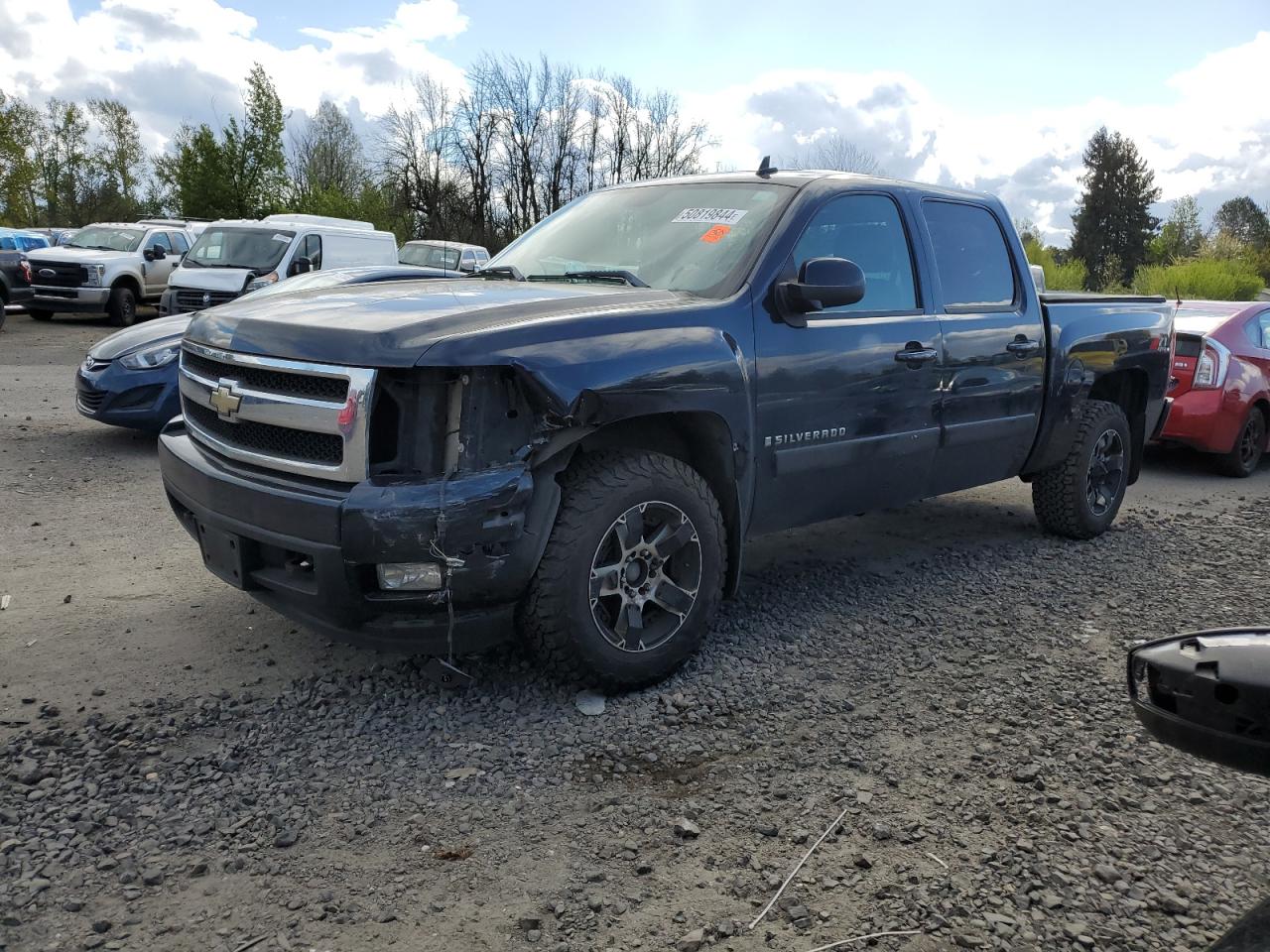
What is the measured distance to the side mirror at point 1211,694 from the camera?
4.52 ft

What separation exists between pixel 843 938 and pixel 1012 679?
6.23ft

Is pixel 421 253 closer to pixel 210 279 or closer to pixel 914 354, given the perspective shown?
pixel 210 279

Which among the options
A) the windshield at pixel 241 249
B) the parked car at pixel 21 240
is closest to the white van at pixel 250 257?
the windshield at pixel 241 249

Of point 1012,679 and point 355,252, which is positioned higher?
point 355,252

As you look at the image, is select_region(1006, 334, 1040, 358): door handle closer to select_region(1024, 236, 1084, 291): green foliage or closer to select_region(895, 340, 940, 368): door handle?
select_region(895, 340, 940, 368): door handle

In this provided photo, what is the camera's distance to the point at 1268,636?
1.45 metres

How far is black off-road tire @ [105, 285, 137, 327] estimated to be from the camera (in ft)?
63.4

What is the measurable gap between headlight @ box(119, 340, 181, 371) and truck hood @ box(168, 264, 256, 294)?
7.73m

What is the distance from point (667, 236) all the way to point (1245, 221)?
57425 millimetres

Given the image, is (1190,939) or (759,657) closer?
(1190,939)

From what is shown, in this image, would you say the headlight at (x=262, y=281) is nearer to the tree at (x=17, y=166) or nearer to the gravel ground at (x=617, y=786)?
the gravel ground at (x=617, y=786)

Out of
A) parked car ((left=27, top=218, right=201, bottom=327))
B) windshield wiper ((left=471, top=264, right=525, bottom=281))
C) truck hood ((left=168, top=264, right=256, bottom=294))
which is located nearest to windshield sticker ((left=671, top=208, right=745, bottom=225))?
windshield wiper ((left=471, top=264, right=525, bottom=281))

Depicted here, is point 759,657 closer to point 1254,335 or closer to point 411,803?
point 411,803

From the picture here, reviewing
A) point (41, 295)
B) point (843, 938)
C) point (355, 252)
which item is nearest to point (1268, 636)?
point (843, 938)
